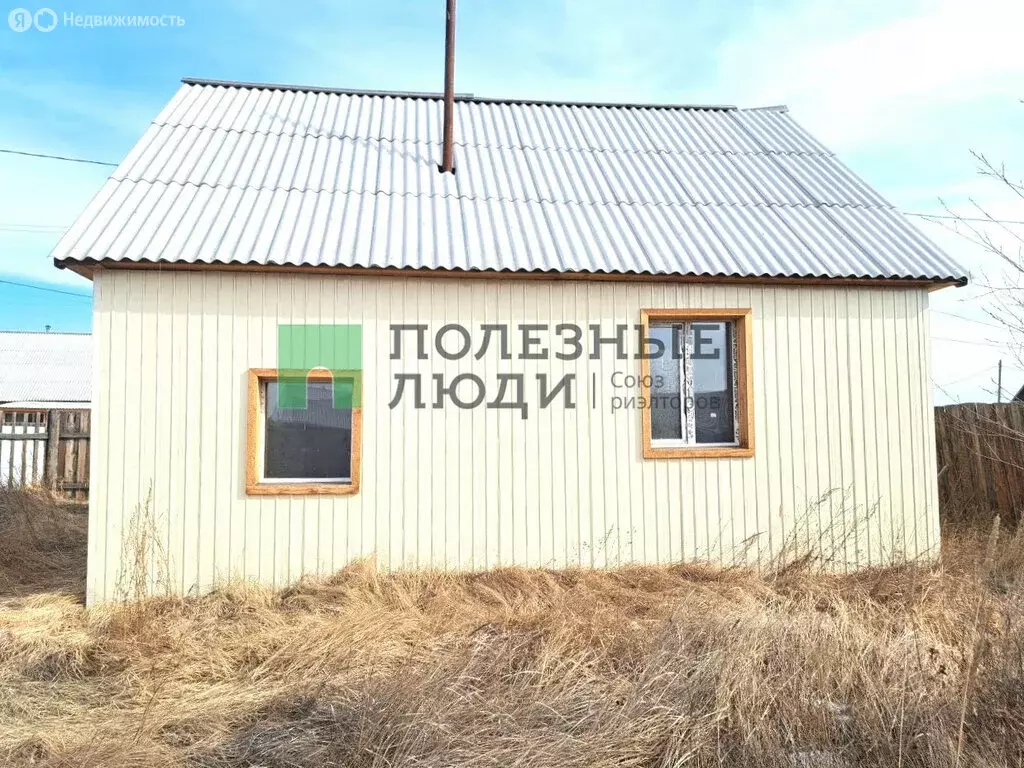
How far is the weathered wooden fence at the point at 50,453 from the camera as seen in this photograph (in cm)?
1088

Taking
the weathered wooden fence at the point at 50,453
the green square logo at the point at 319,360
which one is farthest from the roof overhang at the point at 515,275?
the weathered wooden fence at the point at 50,453

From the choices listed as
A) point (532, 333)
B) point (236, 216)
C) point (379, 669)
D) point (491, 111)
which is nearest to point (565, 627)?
point (379, 669)

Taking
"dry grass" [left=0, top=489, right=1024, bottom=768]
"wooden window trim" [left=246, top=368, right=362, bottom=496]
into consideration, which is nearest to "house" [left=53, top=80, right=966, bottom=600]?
"wooden window trim" [left=246, top=368, right=362, bottom=496]

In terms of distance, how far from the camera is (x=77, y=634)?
5023 millimetres

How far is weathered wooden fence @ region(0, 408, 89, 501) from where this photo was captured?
10.9 meters

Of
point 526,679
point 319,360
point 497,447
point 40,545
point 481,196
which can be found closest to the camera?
point 526,679

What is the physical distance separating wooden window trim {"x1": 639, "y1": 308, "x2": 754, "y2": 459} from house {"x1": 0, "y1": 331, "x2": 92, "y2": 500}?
31.0 ft

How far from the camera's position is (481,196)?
770 cm

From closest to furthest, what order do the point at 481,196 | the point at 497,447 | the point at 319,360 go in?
the point at 319,360
the point at 497,447
the point at 481,196

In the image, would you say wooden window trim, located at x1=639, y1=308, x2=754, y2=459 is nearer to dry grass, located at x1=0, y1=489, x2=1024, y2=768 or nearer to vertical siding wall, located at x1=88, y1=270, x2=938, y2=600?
vertical siding wall, located at x1=88, y1=270, x2=938, y2=600

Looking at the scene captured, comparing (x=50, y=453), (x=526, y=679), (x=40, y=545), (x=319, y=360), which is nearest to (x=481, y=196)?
(x=319, y=360)

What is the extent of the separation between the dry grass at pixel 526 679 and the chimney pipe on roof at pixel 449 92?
5202 mm

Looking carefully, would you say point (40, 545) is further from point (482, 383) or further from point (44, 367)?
point (44, 367)

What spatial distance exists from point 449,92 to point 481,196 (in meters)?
2.14
